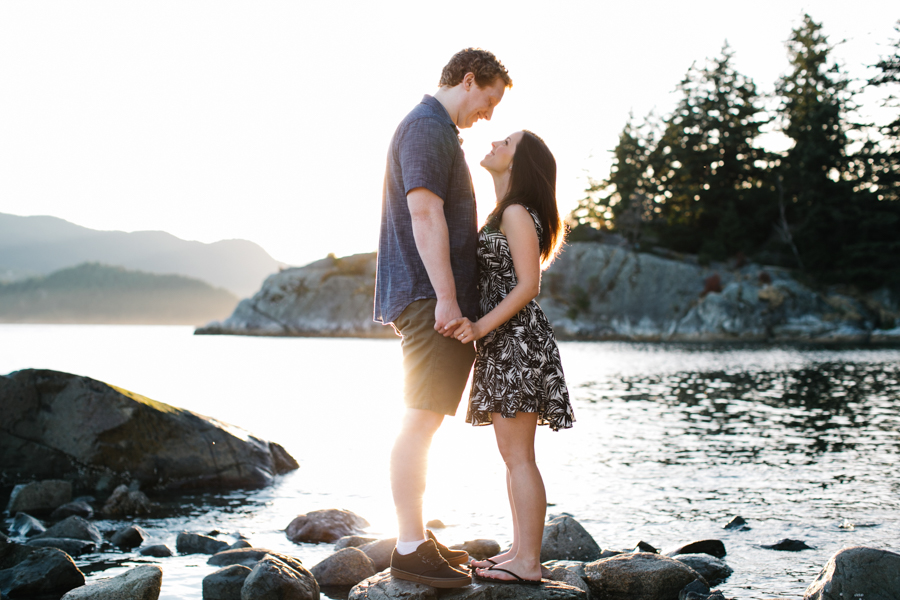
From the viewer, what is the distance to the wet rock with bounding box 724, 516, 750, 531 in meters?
6.47

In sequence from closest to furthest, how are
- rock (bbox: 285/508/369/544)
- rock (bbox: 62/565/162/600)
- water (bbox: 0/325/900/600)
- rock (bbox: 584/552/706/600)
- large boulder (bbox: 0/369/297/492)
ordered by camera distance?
rock (bbox: 62/565/162/600) → rock (bbox: 584/552/706/600) → water (bbox: 0/325/900/600) → rock (bbox: 285/508/369/544) → large boulder (bbox: 0/369/297/492)

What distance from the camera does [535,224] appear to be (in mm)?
3586

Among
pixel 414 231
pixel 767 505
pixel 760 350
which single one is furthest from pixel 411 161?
pixel 760 350

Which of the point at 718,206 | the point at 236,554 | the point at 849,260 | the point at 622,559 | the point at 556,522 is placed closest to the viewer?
the point at 622,559

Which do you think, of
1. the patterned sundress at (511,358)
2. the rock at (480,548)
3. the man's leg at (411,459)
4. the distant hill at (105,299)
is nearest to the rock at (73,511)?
the rock at (480,548)

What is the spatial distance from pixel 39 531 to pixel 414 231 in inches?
224

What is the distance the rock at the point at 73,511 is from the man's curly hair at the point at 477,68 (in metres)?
6.41

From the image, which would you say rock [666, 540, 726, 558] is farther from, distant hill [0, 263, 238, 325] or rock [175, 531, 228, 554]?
distant hill [0, 263, 238, 325]

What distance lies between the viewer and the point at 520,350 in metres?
3.59

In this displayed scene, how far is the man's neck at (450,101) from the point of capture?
11.6 ft

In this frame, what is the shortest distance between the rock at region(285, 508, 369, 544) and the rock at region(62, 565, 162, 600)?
216 centimetres

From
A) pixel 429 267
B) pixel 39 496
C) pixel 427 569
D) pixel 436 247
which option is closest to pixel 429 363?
pixel 429 267

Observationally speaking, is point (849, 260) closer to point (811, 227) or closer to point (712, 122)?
point (811, 227)

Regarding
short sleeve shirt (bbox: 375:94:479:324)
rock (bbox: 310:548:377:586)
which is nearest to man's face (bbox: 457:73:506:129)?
short sleeve shirt (bbox: 375:94:479:324)
